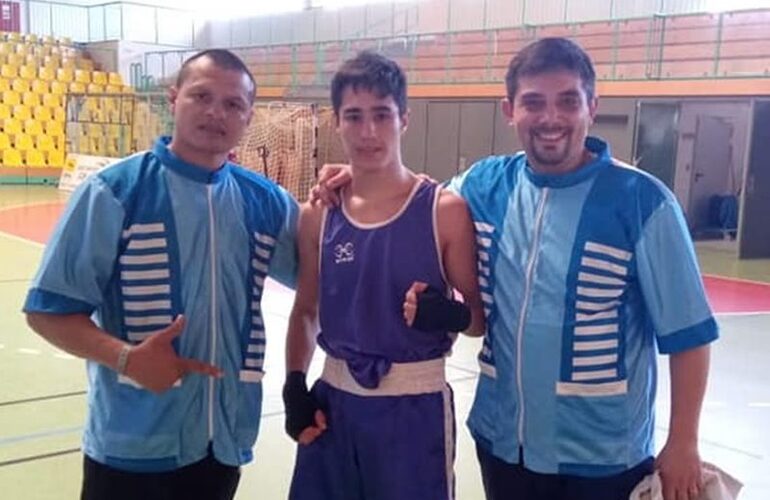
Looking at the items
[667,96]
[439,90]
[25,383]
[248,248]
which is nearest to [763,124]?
[667,96]

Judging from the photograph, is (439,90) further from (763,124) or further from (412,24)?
(763,124)

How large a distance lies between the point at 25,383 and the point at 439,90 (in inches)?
546

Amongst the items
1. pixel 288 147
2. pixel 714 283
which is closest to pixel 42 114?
pixel 288 147

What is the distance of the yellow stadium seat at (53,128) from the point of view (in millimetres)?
21587

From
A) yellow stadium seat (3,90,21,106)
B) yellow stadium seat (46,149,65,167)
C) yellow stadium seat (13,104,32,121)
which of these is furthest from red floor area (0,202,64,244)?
yellow stadium seat (3,90,21,106)

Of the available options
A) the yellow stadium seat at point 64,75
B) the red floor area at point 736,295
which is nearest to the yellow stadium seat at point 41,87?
the yellow stadium seat at point 64,75

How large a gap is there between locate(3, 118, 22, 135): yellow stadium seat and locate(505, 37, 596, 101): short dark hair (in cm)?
2117

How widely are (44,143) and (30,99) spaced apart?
1503 mm

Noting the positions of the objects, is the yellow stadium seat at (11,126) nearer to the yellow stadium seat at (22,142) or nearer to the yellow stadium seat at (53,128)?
the yellow stadium seat at (22,142)

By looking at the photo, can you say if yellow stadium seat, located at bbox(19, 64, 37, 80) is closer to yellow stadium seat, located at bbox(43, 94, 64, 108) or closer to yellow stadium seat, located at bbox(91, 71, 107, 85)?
yellow stadium seat, located at bbox(43, 94, 64, 108)

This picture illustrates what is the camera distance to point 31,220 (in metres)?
13.3

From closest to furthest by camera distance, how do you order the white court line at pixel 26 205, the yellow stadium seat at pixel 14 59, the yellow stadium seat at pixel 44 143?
the white court line at pixel 26 205
the yellow stadium seat at pixel 44 143
the yellow stadium seat at pixel 14 59

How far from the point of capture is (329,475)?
7.74ft

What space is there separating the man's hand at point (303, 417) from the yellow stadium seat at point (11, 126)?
21.0 metres
